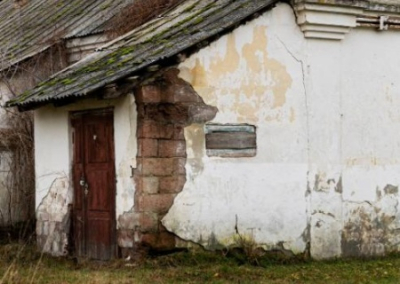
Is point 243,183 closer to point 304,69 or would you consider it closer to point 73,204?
point 304,69

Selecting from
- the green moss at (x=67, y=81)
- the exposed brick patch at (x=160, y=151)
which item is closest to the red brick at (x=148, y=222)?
the exposed brick patch at (x=160, y=151)

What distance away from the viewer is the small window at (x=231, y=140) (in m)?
10.8

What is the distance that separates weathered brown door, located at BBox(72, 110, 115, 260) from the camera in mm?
11320

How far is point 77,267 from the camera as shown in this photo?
11156mm

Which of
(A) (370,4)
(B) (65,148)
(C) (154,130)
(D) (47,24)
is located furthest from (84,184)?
(D) (47,24)

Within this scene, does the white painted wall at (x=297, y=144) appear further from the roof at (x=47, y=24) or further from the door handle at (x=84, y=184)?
the roof at (x=47, y=24)

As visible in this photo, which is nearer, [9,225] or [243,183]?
[243,183]

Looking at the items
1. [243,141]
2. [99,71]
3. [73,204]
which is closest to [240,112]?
[243,141]

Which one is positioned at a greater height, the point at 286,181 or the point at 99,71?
the point at 99,71

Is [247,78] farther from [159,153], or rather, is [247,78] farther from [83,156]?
[83,156]

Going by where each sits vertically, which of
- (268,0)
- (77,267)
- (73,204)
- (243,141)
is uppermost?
(268,0)

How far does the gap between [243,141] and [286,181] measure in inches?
→ 31.5

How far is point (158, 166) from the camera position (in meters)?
10.6

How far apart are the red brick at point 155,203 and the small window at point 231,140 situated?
0.78 m
